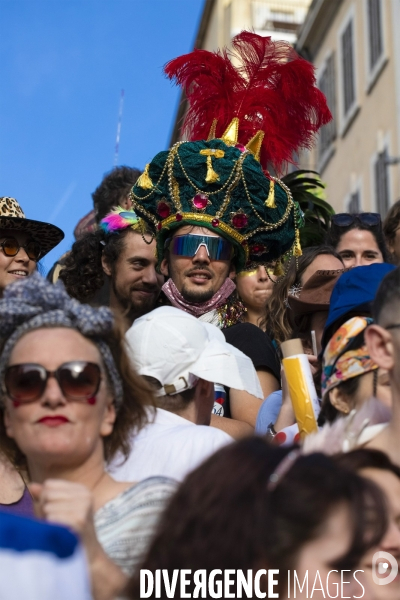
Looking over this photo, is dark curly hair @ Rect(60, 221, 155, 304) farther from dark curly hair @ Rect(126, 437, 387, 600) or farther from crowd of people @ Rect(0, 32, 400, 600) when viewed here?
dark curly hair @ Rect(126, 437, 387, 600)

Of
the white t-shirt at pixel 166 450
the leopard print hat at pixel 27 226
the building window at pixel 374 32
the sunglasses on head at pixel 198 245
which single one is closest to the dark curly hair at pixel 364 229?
the sunglasses on head at pixel 198 245

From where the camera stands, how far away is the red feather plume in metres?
6.26

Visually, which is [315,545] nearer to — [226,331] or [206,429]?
[206,429]

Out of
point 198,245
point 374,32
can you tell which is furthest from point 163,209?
point 374,32

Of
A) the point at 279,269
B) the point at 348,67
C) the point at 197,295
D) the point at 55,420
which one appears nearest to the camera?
the point at 55,420

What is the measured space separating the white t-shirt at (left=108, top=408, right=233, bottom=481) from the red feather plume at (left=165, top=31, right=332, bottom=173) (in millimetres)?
3122

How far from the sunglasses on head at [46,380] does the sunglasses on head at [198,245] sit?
2760 mm

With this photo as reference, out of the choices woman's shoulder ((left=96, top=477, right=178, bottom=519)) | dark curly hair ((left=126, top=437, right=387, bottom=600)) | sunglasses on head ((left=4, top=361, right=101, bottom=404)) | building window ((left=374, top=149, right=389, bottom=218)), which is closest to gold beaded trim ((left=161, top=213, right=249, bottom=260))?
sunglasses on head ((left=4, top=361, right=101, bottom=404))

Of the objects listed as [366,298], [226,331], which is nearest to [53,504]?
[366,298]

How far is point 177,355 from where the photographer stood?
3.59m

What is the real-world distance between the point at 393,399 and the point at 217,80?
3819 mm

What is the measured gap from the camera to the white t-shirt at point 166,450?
311 centimetres

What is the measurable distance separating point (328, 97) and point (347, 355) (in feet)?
66.5

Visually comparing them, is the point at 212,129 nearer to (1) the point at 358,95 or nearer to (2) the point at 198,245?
(2) the point at 198,245
